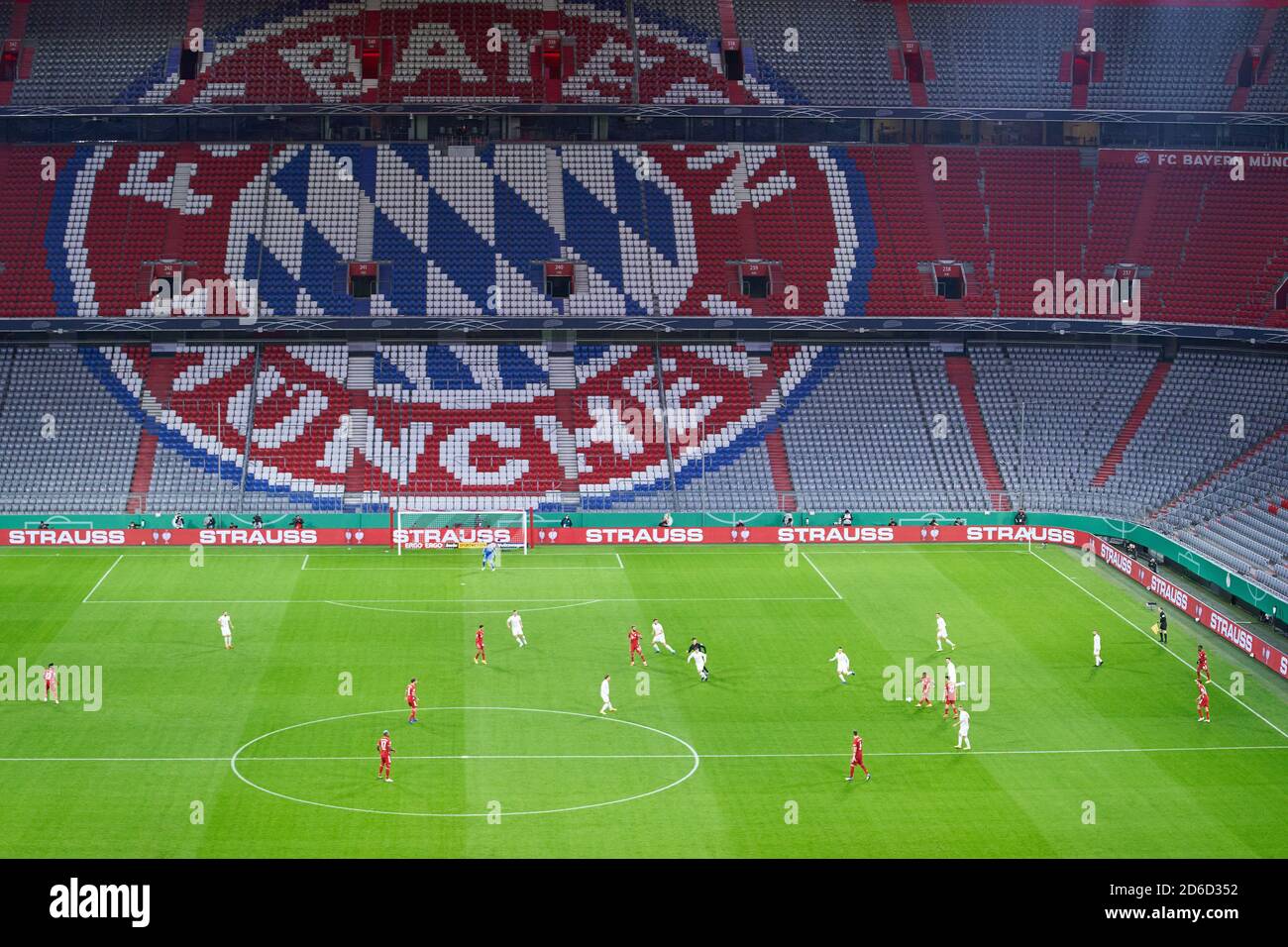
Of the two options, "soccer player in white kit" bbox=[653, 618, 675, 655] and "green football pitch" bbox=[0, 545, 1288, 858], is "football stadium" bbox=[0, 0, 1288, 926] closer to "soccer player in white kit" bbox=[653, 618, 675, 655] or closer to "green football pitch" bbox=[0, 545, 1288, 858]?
"green football pitch" bbox=[0, 545, 1288, 858]

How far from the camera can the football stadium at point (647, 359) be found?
50.9m

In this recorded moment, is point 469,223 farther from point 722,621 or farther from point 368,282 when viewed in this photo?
point 722,621

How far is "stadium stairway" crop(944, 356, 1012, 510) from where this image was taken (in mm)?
70750

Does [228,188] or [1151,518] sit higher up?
[228,188]

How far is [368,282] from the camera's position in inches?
2960

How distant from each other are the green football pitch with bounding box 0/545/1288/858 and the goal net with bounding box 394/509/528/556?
2.89 meters

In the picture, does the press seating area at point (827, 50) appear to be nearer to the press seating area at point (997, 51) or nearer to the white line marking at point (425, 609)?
the press seating area at point (997, 51)

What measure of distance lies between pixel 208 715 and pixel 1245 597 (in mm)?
33699

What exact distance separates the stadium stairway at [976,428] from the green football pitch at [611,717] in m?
7.49

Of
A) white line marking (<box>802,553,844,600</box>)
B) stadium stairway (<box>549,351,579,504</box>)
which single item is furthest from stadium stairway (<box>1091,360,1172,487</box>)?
stadium stairway (<box>549,351,579,504</box>)
